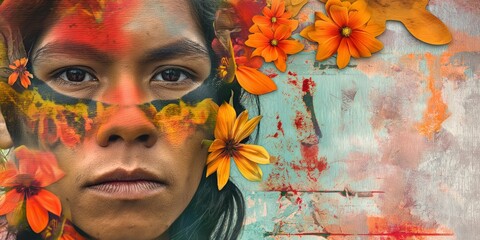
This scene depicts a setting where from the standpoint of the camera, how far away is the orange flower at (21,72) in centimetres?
165

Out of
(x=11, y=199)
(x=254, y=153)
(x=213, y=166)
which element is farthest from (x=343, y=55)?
(x=11, y=199)

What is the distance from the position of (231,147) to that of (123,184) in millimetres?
301

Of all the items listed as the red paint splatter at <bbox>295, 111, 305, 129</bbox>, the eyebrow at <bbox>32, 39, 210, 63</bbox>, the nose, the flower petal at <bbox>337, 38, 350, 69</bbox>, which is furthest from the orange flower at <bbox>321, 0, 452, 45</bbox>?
the nose

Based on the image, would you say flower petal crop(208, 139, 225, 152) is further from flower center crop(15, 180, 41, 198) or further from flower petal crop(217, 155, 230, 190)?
flower center crop(15, 180, 41, 198)

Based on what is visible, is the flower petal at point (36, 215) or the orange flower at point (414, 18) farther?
the orange flower at point (414, 18)

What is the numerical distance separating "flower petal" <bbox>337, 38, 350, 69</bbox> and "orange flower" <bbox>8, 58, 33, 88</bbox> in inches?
31.6

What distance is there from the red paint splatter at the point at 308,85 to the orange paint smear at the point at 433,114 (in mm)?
304

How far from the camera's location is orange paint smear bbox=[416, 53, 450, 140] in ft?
5.83

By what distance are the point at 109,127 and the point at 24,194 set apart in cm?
28

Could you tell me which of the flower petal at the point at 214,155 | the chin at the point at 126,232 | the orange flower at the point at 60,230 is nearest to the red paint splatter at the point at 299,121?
the flower petal at the point at 214,155

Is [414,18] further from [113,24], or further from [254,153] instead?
[113,24]

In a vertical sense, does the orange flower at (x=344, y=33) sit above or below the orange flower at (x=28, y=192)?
above

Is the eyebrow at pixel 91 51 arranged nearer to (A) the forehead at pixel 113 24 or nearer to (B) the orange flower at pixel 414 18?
(A) the forehead at pixel 113 24

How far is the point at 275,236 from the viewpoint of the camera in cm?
173
